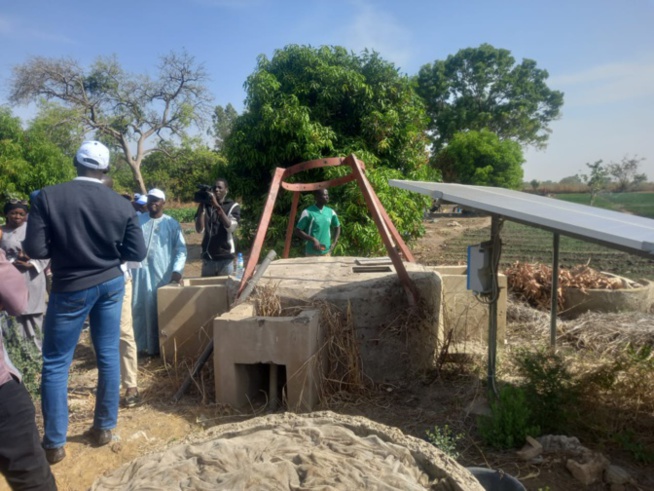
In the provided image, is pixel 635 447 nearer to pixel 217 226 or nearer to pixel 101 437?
pixel 101 437

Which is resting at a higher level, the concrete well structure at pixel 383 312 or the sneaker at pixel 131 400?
the concrete well structure at pixel 383 312

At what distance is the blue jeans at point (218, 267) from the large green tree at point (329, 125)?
322cm

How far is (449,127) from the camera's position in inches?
1501

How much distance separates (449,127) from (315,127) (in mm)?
31539

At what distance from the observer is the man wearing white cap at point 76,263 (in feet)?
9.70

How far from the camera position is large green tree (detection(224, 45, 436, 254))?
28.9 ft

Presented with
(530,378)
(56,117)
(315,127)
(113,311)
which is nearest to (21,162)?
(56,117)

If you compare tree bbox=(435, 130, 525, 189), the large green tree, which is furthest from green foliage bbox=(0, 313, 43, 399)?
tree bbox=(435, 130, 525, 189)

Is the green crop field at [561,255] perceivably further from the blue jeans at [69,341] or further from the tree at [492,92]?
the tree at [492,92]

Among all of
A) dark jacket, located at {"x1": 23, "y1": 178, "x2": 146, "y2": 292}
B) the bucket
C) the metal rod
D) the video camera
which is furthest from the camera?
the video camera

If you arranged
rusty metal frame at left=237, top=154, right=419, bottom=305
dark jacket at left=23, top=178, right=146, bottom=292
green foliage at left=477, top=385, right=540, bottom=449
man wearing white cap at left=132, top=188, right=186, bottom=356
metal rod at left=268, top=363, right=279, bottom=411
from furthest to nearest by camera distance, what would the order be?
1. man wearing white cap at left=132, top=188, right=186, bottom=356
2. rusty metal frame at left=237, top=154, right=419, bottom=305
3. metal rod at left=268, top=363, right=279, bottom=411
4. green foliage at left=477, top=385, right=540, bottom=449
5. dark jacket at left=23, top=178, right=146, bottom=292

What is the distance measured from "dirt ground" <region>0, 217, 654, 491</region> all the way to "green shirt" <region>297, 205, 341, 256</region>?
2.23 m

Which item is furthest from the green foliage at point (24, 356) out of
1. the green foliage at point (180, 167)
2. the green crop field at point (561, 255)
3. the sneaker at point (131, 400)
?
the green foliage at point (180, 167)

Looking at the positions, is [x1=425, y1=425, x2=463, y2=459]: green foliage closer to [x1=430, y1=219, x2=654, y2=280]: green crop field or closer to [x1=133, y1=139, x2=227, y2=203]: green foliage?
[x1=430, y1=219, x2=654, y2=280]: green crop field
